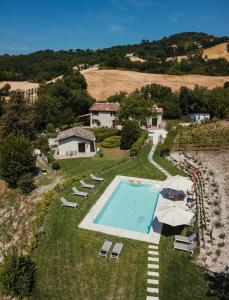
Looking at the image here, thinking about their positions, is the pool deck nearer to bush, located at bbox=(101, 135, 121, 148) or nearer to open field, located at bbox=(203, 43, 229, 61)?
bush, located at bbox=(101, 135, 121, 148)

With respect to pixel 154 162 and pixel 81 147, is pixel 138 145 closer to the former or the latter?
pixel 154 162

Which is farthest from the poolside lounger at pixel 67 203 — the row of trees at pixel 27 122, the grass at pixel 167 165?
the grass at pixel 167 165

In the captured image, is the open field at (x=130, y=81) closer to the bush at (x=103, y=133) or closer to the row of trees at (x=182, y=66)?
the row of trees at (x=182, y=66)

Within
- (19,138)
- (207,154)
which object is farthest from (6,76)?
(207,154)

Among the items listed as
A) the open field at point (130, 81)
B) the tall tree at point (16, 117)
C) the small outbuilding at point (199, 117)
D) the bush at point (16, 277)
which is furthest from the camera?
the open field at point (130, 81)

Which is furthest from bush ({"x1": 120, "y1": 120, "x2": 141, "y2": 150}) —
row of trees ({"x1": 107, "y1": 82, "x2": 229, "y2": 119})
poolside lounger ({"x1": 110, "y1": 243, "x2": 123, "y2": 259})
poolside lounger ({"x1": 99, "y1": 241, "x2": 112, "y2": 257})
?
poolside lounger ({"x1": 110, "y1": 243, "x2": 123, "y2": 259})

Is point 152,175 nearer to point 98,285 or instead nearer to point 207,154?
point 207,154
